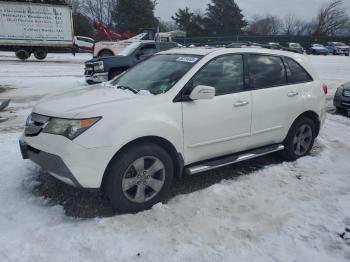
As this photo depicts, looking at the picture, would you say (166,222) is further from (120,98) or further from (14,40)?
(14,40)

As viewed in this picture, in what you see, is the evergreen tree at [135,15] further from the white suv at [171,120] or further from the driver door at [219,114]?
the driver door at [219,114]

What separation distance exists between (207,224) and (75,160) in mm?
1453

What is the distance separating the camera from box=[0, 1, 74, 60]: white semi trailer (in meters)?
25.2

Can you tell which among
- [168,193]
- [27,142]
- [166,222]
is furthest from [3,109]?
[166,222]

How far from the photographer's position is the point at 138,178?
12.7 ft

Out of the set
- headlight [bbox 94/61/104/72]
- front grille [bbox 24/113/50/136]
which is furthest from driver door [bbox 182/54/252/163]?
headlight [bbox 94/61/104/72]

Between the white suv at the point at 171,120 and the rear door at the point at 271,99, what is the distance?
0.05 feet

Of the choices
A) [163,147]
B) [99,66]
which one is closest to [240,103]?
[163,147]

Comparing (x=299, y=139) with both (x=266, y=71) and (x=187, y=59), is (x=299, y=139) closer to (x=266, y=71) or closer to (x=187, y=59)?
(x=266, y=71)

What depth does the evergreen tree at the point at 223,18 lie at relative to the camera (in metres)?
66.4

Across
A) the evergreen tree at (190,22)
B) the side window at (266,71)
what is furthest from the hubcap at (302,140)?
the evergreen tree at (190,22)

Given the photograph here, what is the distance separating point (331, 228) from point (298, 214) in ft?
1.20

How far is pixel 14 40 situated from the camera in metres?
25.6

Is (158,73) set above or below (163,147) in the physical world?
above
